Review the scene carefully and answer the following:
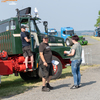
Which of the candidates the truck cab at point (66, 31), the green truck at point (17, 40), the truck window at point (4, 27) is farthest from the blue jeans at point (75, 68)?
the truck cab at point (66, 31)

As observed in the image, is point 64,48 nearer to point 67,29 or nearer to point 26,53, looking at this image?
point 26,53

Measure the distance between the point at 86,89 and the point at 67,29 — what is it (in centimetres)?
3394

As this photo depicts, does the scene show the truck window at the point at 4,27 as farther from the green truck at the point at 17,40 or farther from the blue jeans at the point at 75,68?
the blue jeans at the point at 75,68

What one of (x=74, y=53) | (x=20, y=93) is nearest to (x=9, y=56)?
(x=20, y=93)

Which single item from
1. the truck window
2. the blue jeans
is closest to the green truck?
the truck window

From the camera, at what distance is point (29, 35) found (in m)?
9.20

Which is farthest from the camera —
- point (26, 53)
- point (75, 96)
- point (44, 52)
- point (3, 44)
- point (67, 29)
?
point (67, 29)

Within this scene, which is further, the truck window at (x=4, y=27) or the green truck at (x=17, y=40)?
the truck window at (x=4, y=27)

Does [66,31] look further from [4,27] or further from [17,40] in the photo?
[17,40]

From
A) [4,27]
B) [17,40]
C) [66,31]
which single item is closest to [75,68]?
[17,40]

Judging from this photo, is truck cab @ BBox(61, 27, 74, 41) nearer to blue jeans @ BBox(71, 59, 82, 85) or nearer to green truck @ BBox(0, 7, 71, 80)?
green truck @ BBox(0, 7, 71, 80)

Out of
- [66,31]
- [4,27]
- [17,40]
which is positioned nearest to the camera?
[17,40]

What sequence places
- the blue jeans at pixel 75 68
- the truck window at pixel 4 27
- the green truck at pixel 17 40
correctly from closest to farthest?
the blue jeans at pixel 75 68, the green truck at pixel 17 40, the truck window at pixel 4 27

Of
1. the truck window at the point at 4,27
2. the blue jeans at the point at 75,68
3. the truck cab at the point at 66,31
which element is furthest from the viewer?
the truck cab at the point at 66,31
